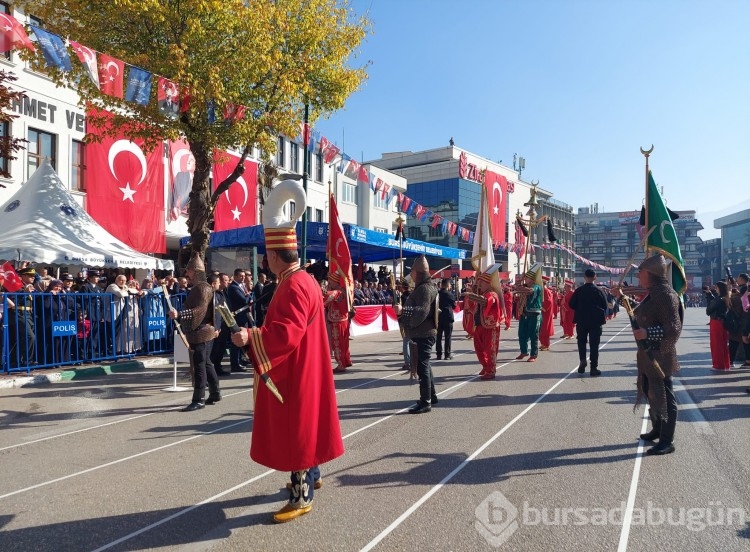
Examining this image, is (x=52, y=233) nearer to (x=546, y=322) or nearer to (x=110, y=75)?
(x=110, y=75)

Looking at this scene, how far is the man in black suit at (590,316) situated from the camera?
420 inches

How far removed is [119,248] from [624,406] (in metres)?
11.7

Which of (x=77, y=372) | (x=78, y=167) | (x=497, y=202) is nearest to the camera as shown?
(x=77, y=372)

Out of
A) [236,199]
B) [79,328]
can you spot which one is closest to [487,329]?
[79,328]

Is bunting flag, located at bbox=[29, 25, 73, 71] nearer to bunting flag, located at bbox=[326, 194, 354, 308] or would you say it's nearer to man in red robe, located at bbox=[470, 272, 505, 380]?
bunting flag, located at bbox=[326, 194, 354, 308]

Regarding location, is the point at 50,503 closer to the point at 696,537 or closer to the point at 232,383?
the point at 696,537

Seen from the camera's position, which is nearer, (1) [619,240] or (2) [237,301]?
(2) [237,301]

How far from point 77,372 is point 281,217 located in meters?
8.31

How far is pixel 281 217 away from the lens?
14.1 ft

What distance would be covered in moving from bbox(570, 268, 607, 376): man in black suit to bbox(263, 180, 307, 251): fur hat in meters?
7.88

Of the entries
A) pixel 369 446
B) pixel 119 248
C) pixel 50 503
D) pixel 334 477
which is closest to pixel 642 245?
pixel 369 446

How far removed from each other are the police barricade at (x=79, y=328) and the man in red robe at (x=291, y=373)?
798 centimetres

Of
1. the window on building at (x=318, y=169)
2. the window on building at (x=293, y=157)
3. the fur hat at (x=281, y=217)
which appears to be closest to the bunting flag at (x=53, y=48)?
the fur hat at (x=281, y=217)

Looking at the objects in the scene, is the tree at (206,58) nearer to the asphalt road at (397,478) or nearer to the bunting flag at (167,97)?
the bunting flag at (167,97)
